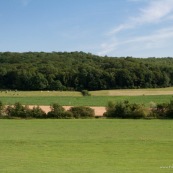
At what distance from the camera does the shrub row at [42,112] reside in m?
44.6

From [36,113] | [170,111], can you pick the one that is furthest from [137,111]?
[36,113]

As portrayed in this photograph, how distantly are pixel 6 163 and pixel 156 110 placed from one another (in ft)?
108

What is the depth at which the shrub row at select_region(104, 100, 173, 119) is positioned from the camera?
147 ft

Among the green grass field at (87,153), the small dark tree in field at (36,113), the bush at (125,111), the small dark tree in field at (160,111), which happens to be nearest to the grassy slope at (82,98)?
the small dark tree in field at (160,111)

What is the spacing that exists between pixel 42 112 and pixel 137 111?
436 inches

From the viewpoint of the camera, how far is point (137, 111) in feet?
147

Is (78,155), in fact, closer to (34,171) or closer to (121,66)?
(34,171)

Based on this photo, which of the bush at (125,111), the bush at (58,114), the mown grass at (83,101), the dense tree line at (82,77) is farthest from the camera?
the dense tree line at (82,77)

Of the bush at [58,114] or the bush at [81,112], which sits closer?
the bush at [58,114]

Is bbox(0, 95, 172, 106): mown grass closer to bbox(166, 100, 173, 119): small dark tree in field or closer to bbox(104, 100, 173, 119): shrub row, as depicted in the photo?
bbox(104, 100, 173, 119): shrub row

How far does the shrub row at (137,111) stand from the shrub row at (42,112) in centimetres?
266

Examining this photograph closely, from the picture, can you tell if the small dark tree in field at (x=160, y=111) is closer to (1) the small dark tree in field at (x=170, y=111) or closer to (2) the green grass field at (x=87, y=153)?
(1) the small dark tree in field at (x=170, y=111)

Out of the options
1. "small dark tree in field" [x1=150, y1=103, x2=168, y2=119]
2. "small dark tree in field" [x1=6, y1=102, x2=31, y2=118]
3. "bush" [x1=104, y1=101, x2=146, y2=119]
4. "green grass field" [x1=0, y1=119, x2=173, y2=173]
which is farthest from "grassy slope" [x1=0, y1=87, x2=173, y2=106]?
"green grass field" [x1=0, y1=119, x2=173, y2=173]

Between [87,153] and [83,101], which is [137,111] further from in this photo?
[87,153]
